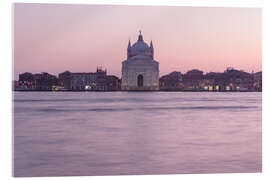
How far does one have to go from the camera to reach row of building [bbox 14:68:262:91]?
233 feet

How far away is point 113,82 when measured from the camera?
247ft

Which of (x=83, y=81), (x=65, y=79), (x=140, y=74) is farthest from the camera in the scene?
(x=83, y=81)

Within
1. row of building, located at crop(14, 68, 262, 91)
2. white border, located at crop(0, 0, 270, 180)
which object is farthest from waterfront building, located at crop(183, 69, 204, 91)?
white border, located at crop(0, 0, 270, 180)

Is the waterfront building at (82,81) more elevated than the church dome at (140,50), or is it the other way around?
the church dome at (140,50)

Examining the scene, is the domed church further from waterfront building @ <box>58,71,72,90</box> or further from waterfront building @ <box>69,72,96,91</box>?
waterfront building @ <box>58,71,72,90</box>

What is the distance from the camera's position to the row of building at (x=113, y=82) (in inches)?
2790

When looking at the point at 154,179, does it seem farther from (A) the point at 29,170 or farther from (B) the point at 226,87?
(B) the point at 226,87

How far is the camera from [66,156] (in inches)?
222
